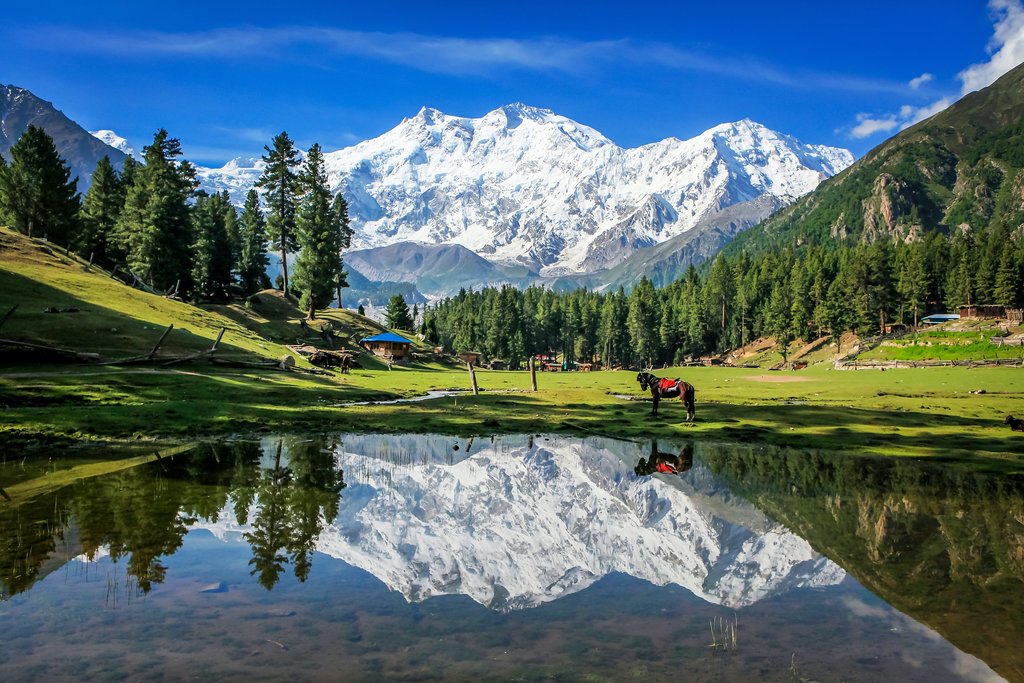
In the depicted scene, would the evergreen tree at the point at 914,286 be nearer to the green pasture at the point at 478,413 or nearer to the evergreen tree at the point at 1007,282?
the evergreen tree at the point at 1007,282

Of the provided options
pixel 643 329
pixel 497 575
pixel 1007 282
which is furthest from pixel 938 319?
pixel 497 575

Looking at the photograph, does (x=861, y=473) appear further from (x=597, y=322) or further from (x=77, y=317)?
(x=597, y=322)

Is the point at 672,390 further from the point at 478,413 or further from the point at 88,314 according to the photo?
the point at 88,314

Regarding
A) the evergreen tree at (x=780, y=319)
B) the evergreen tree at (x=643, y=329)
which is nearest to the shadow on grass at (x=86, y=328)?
the evergreen tree at (x=643, y=329)

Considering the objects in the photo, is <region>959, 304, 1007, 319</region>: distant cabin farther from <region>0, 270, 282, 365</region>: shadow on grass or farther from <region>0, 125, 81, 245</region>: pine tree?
<region>0, 125, 81, 245</region>: pine tree

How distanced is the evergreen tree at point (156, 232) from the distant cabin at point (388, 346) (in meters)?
26.0

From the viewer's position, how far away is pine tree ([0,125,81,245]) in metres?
74.9

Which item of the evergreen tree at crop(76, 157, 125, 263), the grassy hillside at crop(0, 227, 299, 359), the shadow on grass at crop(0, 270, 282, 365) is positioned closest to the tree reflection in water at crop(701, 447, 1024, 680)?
the shadow on grass at crop(0, 270, 282, 365)

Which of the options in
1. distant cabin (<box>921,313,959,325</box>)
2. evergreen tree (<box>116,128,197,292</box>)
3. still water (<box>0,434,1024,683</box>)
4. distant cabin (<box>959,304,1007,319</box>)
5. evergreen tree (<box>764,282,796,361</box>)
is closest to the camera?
still water (<box>0,434,1024,683</box>)

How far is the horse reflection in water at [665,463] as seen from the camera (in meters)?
19.9

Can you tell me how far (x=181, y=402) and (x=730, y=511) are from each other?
83.6ft

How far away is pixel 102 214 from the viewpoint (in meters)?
93.0

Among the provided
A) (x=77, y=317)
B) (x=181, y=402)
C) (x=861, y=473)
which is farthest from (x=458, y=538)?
(x=77, y=317)

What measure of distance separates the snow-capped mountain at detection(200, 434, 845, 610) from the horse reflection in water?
0.58m
